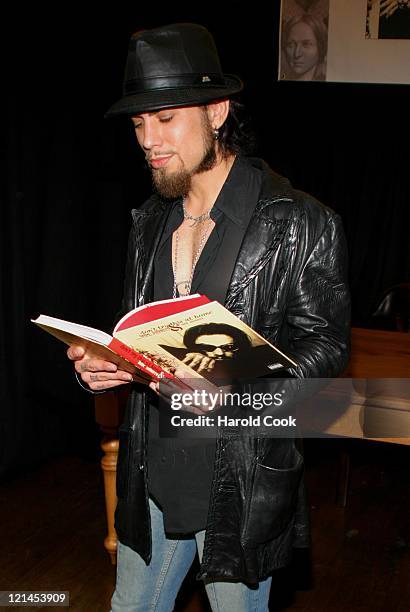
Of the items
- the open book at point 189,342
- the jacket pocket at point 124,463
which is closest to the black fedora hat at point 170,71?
the open book at point 189,342

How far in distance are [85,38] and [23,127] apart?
1.86 ft

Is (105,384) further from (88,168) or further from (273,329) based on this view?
(88,168)

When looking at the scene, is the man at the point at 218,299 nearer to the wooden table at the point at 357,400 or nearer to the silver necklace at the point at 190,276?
the silver necklace at the point at 190,276

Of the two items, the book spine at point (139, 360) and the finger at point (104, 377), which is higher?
the book spine at point (139, 360)

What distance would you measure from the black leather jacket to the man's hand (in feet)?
0.78

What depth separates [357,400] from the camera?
248 centimetres

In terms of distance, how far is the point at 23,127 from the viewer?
3.62 meters

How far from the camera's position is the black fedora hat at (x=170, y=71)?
5.14 feet

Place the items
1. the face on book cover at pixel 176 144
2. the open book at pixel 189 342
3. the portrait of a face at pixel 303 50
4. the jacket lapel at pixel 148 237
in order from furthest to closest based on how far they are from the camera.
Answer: the portrait of a face at pixel 303 50
the jacket lapel at pixel 148 237
the face on book cover at pixel 176 144
the open book at pixel 189 342

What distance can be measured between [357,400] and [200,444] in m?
1.04

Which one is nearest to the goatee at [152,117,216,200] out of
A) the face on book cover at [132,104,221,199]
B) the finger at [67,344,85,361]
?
the face on book cover at [132,104,221,199]

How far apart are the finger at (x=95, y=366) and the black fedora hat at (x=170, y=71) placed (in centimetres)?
52

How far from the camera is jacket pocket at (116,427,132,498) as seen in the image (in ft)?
5.41

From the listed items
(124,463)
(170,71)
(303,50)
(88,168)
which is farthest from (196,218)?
(303,50)
